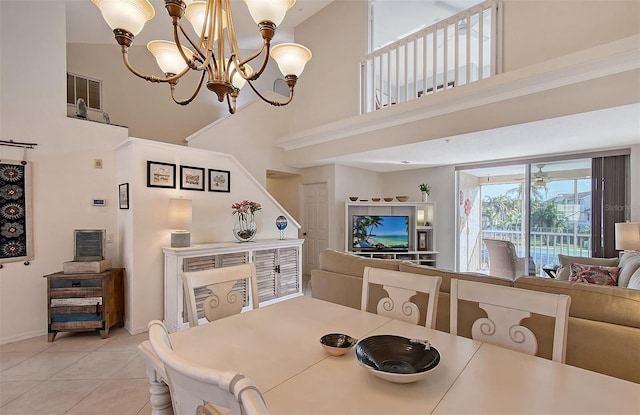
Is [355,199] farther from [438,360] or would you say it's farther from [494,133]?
[438,360]

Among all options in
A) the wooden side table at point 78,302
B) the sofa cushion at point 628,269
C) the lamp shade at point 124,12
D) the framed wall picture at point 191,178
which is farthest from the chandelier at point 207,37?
the sofa cushion at point 628,269

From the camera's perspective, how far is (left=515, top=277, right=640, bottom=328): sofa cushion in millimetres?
1621

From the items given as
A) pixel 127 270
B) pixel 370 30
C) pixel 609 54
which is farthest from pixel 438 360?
pixel 370 30

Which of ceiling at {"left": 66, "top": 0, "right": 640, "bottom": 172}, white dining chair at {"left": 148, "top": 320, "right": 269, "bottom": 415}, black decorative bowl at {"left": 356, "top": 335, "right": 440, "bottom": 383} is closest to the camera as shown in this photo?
white dining chair at {"left": 148, "top": 320, "right": 269, "bottom": 415}

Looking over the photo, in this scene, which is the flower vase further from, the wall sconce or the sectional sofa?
the sectional sofa

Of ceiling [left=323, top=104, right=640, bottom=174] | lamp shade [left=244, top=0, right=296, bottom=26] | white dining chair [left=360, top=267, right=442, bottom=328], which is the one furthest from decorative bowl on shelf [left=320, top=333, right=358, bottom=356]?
ceiling [left=323, top=104, right=640, bottom=174]

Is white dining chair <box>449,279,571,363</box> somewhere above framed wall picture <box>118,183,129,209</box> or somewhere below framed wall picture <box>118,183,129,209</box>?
below

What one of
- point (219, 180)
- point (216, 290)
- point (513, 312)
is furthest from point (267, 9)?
point (219, 180)

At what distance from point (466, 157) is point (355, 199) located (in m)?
2.21

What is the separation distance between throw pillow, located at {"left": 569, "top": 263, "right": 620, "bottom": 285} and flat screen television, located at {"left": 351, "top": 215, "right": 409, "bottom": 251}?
302 centimetres

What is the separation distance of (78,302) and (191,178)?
179 cm

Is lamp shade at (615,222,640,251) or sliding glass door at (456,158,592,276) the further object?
sliding glass door at (456,158,592,276)

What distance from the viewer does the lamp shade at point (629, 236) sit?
3.27 metres

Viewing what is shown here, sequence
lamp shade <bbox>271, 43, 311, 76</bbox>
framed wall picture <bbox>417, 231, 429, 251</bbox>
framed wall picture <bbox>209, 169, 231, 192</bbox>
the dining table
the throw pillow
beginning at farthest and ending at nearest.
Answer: framed wall picture <bbox>417, 231, 429, 251</bbox> → framed wall picture <bbox>209, 169, 231, 192</bbox> → the throw pillow → lamp shade <bbox>271, 43, 311, 76</bbox> → the dining table
